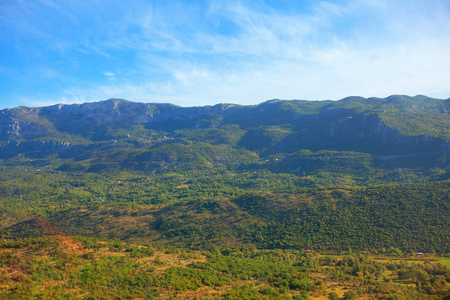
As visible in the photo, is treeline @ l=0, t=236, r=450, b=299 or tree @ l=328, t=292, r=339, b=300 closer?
treeline @ l=0, t=236, r=450, b=299

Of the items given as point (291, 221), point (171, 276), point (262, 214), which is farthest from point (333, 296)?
point (262, 214)

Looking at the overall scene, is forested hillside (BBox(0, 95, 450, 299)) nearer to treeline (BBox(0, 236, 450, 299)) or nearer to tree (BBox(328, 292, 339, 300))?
treeline (BBox(0, 236, 450, 299))

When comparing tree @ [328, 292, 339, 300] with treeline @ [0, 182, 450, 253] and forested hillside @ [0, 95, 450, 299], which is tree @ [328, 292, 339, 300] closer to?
forested hillside @ [0, 95, 450, 299]

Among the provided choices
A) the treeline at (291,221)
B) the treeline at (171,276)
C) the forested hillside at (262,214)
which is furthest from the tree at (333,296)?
the treeline at (291,221)

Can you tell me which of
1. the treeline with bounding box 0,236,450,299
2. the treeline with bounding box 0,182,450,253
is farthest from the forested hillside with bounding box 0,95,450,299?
the treeline with bounding box 0,182,450,253

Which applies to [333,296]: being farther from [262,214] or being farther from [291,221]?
[262,214]

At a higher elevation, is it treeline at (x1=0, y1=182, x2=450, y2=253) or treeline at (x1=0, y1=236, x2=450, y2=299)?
treeline at (x1=0, y1=236, x2=450, y2=299)

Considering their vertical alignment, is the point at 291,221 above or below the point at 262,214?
below

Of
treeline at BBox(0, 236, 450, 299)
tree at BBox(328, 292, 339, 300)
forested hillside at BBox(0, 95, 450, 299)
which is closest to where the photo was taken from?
treeline at BBox(0, 236, 450, 299)

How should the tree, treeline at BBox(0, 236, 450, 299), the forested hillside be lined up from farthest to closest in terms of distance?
the forested hillside < the tree < treeline at BBox(0, 236, 450, 299)

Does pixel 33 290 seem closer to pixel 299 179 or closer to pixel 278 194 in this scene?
pixel 278 194

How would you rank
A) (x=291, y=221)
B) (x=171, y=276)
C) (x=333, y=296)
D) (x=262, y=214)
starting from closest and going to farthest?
(x=333, y=296)
(x=171, y=276)
(x=291, y=221)
(x=262, y=214)

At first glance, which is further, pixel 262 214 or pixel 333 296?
pixel 262 214
